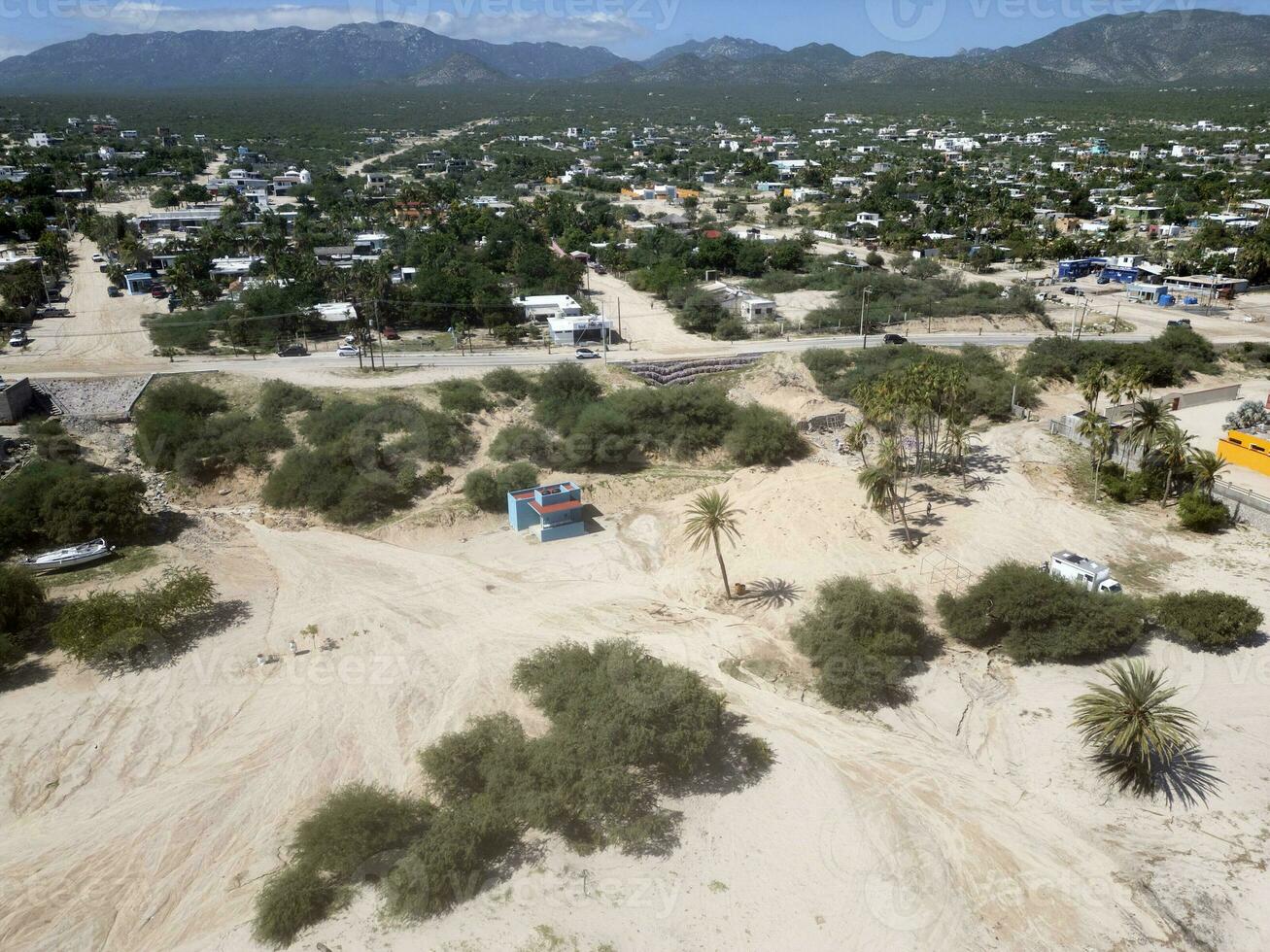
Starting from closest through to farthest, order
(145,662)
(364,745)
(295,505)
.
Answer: (364,745) → (145,662) → (295,505)

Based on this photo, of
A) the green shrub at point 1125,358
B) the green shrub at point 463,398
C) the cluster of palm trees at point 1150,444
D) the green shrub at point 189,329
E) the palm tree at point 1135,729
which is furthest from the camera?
the green shrub at point 189,329

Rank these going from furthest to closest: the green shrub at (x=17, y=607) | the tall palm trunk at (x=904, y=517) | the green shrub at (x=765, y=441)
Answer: the green shrub at (x=765, y=441) → the tall palm trunk at (x=904, y=517) → the green shrub at (x=17, y=607)

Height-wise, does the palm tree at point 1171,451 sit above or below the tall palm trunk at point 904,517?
above

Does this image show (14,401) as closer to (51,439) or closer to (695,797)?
(51,439)

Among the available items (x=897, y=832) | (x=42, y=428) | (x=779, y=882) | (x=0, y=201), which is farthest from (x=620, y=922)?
(x=0, y=201)

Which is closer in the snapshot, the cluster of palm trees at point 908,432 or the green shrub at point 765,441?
the cluster of palm trees at point 908,432

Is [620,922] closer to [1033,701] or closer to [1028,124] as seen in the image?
[1033,701]

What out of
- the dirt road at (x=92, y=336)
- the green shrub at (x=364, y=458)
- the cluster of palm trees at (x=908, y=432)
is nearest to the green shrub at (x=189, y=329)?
the dirt road at (x=92, y=336)

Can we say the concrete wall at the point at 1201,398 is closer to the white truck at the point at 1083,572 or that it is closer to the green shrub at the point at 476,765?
the white truck at the point at 1083,572
